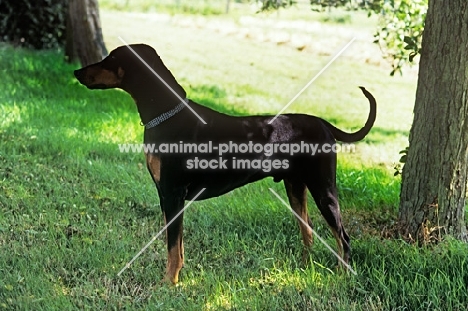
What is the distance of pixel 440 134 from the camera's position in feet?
15.6

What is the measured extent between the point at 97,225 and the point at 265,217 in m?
1.36

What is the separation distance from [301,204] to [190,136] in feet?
3.39

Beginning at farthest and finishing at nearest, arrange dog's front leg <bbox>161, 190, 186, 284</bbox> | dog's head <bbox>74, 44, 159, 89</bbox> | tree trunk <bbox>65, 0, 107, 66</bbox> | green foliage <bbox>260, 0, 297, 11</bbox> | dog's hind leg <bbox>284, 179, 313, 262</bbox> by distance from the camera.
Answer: tree trunk <bbox>65, 0, 107, 66</bbox>, green foliage <bbox>260, 0, 297, 11</bbox>, dog's hind leg <bbox>284, 179, 313, 262</bbox>, dog's front leg <bbox>161, 190, 186, 284</bbox>, dog's head <bbox>74, 44, 159, 89</bbox>

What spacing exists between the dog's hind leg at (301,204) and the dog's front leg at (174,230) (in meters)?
0.84

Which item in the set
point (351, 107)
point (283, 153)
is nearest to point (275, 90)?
point (351, 107)

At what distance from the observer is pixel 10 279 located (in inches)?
169

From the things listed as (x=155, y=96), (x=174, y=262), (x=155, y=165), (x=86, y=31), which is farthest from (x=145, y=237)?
(x=86, y=31)

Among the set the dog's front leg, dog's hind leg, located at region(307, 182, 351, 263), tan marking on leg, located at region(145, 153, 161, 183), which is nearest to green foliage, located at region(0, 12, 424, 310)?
the dog's front leg

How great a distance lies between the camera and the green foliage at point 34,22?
43.8ft

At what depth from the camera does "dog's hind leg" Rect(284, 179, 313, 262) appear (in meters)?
4.66

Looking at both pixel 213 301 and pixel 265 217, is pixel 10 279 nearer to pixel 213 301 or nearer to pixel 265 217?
pixel 213 301

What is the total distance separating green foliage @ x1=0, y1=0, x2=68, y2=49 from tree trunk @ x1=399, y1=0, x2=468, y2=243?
1011 cm

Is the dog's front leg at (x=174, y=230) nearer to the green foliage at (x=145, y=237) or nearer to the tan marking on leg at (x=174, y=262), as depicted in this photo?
the tan marking on leg at (x=174, y=262)

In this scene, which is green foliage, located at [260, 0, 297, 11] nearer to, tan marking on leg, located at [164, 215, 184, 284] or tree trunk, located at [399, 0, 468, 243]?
tree trunk, located at [399, 0, 468, 243]
